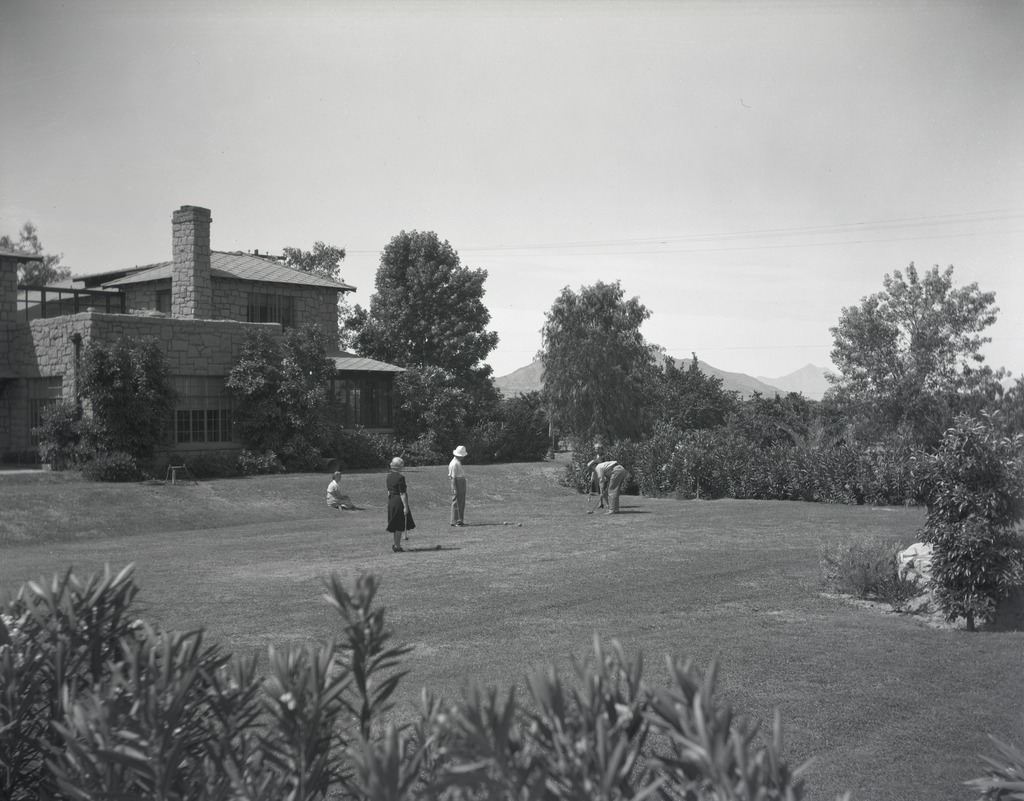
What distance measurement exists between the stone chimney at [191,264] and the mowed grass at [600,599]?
31.9ft

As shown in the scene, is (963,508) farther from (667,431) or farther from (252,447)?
(252,447)

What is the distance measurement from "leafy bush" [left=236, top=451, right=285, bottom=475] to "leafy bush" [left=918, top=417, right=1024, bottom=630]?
799 inches

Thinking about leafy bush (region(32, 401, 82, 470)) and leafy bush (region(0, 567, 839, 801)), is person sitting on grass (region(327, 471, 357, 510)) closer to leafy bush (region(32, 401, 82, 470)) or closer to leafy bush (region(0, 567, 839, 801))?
leafy bush (region(32, 401, 82, 470))

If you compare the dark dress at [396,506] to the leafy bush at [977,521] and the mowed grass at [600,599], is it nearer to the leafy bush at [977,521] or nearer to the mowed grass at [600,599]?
the mowed grass at [600,599]

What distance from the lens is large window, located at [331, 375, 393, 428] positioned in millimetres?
33844

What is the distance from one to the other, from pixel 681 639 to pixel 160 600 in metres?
5.83

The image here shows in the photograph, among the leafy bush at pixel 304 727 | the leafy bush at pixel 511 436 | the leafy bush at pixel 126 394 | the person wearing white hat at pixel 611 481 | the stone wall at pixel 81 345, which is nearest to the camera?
the leafy bush at pixel 304 727

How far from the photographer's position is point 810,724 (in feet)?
20.9

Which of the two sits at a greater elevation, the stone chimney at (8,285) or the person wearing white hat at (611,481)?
the stone chimney at (8,285)

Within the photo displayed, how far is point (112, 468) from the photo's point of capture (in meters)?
23.2

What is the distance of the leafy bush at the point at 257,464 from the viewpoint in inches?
1046

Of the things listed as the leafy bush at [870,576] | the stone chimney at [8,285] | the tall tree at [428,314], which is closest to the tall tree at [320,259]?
the tall tree at [428,314]

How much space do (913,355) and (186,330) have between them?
1443 inches

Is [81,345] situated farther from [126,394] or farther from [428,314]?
[428,314]
